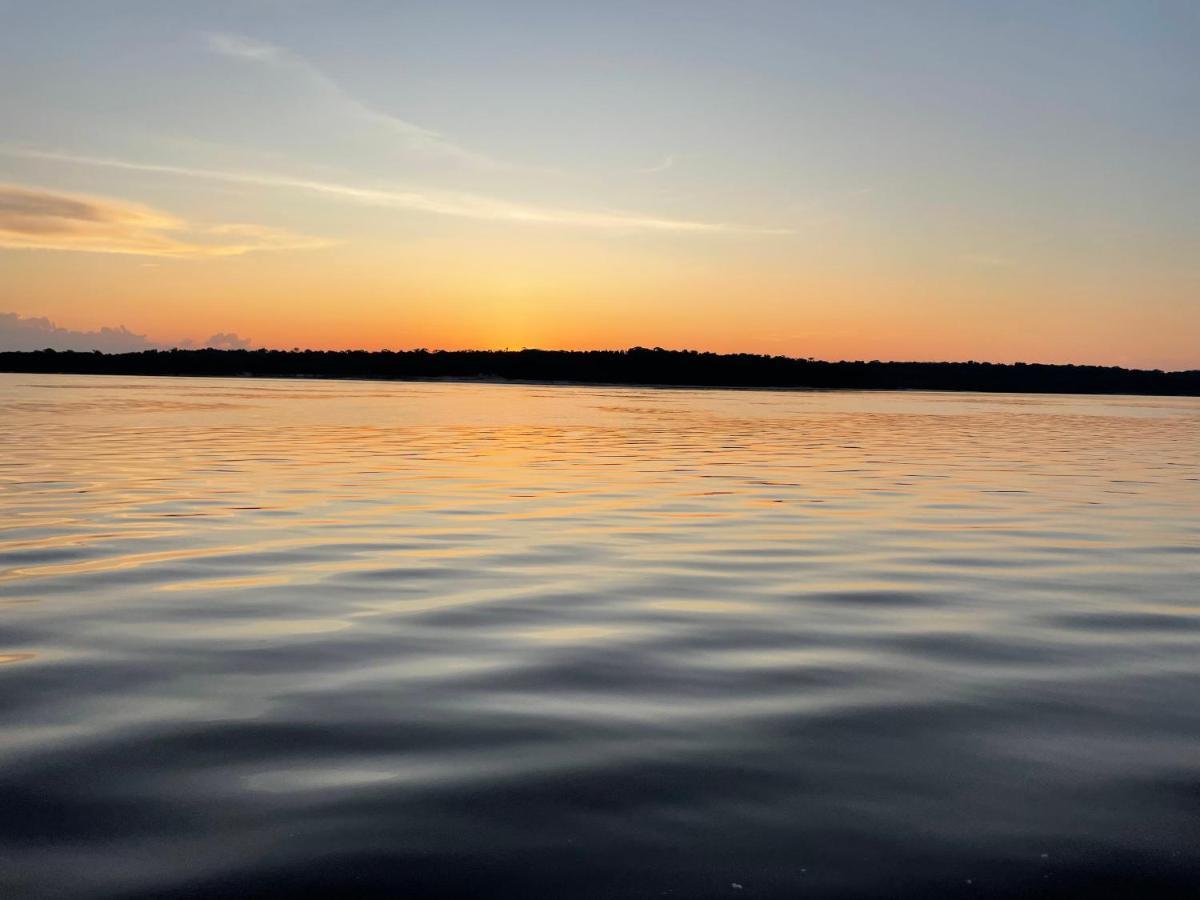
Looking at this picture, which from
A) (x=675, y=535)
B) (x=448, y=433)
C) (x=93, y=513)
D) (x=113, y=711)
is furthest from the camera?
(x=448, y=433)

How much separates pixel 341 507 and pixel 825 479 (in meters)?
11.1

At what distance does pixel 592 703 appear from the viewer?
673cm

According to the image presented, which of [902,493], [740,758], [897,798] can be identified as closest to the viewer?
[897,798]

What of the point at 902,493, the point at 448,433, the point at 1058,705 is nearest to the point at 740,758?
the point at 1058,705

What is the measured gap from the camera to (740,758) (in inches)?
224

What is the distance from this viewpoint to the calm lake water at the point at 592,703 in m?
4.40

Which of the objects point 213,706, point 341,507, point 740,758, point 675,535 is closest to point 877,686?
point 740,758

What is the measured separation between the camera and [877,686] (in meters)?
7.26

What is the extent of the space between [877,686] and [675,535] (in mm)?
7644

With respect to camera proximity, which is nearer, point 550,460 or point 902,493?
point 902,493

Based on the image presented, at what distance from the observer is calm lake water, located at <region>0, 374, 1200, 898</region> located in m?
4.40

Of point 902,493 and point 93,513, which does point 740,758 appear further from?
point 902,493

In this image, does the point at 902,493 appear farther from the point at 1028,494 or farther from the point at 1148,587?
the point at 1148,587

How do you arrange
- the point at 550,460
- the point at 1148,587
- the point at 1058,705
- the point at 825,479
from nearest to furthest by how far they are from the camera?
the point at 1058,705
the point at 1148,587
the point at 825,479
the point at 550,460
